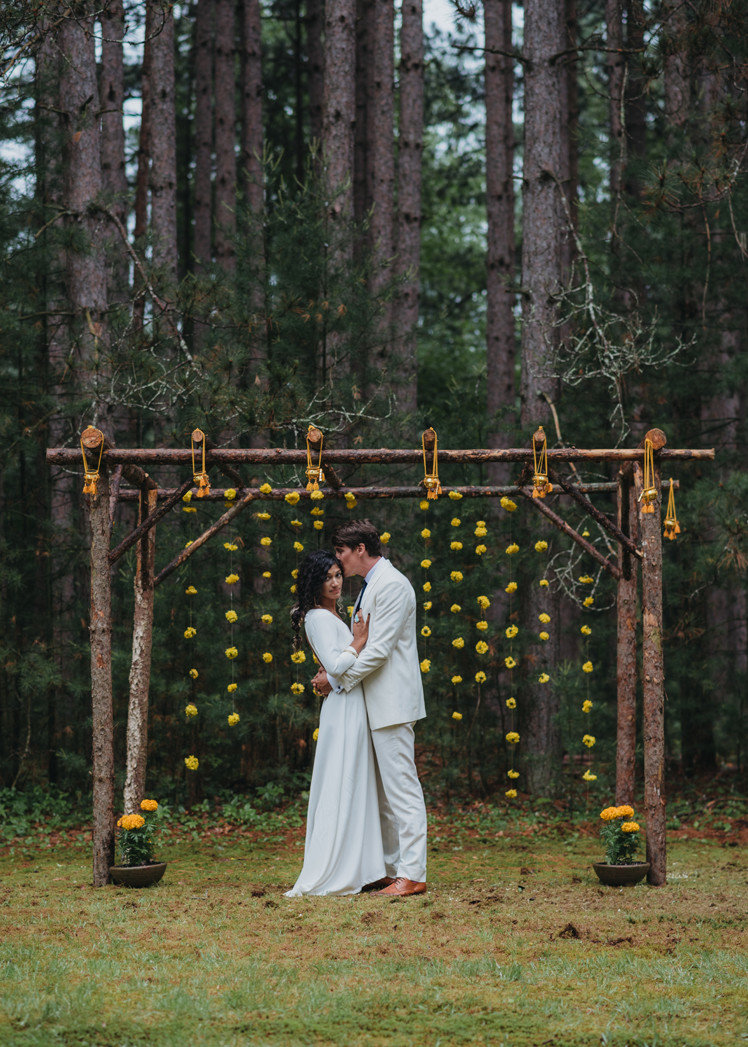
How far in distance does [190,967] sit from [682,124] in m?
9.57

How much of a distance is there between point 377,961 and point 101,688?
292 centimetres

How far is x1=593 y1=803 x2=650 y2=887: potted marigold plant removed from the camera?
21.8ft

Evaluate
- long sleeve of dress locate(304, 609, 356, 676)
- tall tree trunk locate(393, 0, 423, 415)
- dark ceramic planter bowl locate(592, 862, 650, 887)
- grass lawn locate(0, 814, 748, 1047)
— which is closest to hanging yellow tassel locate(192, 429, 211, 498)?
long sleeve of dress locate(304, 609, 356, 676)

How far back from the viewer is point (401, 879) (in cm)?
631

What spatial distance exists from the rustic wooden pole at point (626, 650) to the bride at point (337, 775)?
5.40 ft

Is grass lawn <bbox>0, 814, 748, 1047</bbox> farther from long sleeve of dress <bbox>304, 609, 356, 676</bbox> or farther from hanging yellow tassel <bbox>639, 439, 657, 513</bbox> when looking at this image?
hanging yellow tassel <bbox>639, 439, 657, 513</bbox>

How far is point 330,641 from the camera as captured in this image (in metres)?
6.58

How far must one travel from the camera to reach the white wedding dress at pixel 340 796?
6375 millimetres

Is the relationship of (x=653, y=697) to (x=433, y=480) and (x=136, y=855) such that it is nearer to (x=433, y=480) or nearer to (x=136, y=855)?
(x=433, y=480)

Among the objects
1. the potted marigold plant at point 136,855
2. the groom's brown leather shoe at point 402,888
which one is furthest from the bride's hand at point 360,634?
the potted marigold plant at point 136,855

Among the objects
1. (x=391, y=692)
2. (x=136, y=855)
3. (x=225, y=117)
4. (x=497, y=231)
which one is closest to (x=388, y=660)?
(x=391, y=692)

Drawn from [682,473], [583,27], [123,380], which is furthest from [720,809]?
[583,27]

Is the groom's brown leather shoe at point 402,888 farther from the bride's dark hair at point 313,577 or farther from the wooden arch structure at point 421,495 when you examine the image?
the bride's dark hair at point 313,577

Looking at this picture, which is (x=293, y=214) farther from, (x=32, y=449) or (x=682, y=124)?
(x=682, y=124)
